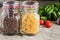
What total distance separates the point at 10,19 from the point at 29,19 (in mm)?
100

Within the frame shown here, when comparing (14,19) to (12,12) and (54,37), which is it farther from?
(54,37)

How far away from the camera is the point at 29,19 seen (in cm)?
99

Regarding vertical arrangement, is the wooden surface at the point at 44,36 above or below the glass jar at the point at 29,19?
below

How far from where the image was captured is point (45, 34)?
1021mm

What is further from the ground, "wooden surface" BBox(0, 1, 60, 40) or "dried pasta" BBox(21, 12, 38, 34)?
"dried pasta" BBox(21, 12, 38, 34)

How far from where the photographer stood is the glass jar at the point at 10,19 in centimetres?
100

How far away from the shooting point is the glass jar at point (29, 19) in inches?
39.1

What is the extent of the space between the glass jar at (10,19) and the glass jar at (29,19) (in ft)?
0.11

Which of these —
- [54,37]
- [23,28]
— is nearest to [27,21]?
[23,28]

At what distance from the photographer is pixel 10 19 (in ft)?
3.28

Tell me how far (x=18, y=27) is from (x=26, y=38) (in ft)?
0.25

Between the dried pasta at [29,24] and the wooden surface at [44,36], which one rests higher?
the dried pasta at [29,24]

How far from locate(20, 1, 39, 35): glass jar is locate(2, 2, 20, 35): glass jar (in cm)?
3

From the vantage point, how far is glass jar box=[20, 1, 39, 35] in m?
0.99
